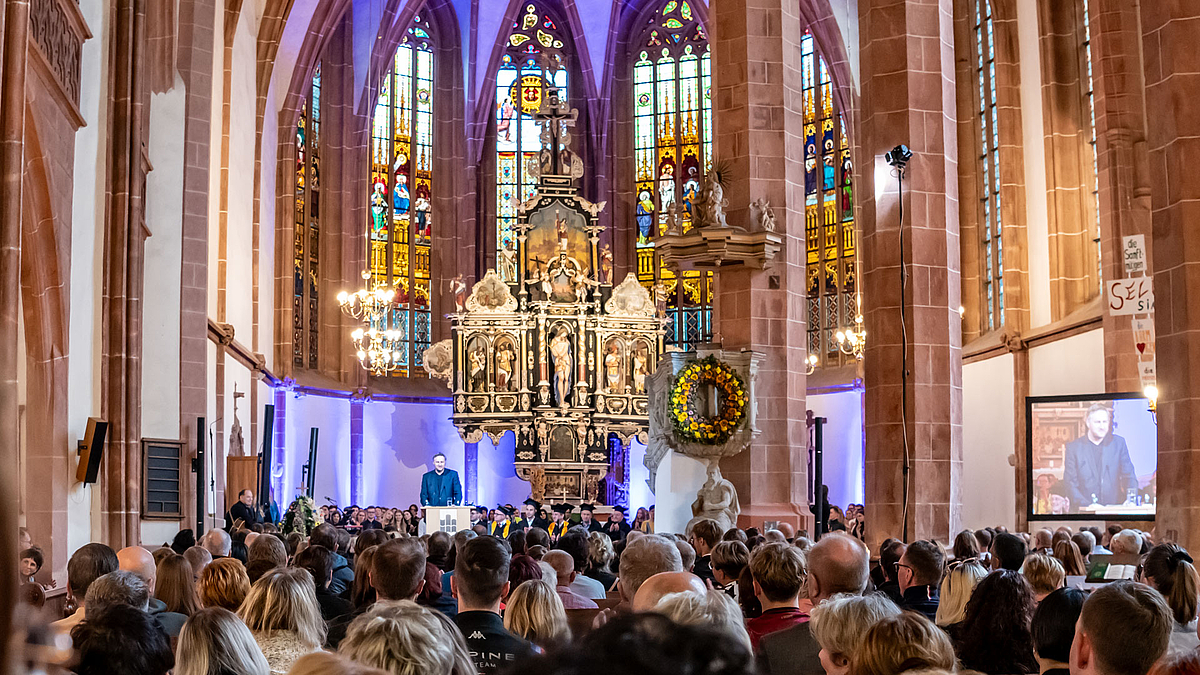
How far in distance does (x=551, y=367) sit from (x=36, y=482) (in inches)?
513

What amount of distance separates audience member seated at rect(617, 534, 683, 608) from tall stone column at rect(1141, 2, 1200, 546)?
408cm

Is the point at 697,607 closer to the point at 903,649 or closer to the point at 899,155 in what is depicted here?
the point at 903,649

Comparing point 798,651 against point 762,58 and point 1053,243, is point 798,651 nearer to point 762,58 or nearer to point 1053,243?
point 762,58

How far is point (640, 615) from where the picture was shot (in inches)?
36.1

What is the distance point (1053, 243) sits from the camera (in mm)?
20141

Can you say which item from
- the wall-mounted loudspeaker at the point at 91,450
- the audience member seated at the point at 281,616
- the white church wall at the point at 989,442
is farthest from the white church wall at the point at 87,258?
the white church wall at the point at 989,442

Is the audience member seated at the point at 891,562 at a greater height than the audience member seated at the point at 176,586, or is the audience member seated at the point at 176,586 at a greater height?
the audience member seated at the point at 176,586

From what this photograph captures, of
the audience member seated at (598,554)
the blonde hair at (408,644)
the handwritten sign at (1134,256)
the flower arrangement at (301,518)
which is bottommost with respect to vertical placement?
the flower arrangement at (301,518)

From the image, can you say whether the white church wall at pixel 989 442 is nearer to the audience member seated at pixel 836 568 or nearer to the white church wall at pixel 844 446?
the white church wall at pixel 844 446

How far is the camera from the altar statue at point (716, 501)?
45.3 ft

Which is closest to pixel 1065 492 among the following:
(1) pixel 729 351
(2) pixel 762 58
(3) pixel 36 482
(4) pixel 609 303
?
(1) pixel 729 351

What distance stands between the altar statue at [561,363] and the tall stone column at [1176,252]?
48.0 ft

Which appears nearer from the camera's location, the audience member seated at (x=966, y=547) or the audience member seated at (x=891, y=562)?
the audience member seated at (x=891, y=562)

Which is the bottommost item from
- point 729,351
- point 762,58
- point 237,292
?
point 729,351
